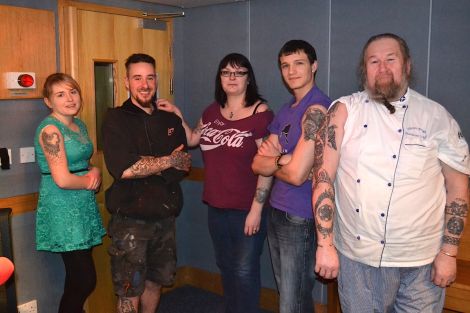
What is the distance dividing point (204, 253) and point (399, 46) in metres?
2.42

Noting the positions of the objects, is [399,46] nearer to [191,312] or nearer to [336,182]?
[336,182]

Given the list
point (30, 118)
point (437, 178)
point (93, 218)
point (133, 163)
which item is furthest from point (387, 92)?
point (30, 118)

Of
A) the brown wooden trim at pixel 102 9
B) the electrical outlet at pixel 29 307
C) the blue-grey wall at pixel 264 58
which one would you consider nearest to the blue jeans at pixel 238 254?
the blue-grey wall at pixel 264 58

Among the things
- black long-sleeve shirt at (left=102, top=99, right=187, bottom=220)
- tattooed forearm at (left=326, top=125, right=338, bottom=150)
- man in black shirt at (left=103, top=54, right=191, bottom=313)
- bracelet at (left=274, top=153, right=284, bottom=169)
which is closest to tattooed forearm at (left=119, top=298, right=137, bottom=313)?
man in black shirt at (left=103, top=54, right=191, bottom=313)

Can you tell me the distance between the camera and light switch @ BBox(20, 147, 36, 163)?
9.30 ft

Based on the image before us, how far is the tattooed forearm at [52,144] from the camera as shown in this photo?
8.44 ft

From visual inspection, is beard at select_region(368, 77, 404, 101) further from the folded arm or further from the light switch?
the light switch

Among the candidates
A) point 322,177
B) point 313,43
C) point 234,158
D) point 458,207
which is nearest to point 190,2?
point 313,43

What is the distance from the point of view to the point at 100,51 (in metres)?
3.21

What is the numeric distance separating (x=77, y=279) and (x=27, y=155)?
77 centimetres

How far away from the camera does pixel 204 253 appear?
12.8ft

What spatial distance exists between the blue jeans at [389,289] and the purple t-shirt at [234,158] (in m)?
0.83

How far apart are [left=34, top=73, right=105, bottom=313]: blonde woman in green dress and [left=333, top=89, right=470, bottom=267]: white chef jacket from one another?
148cm

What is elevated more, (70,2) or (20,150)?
(70,2)
